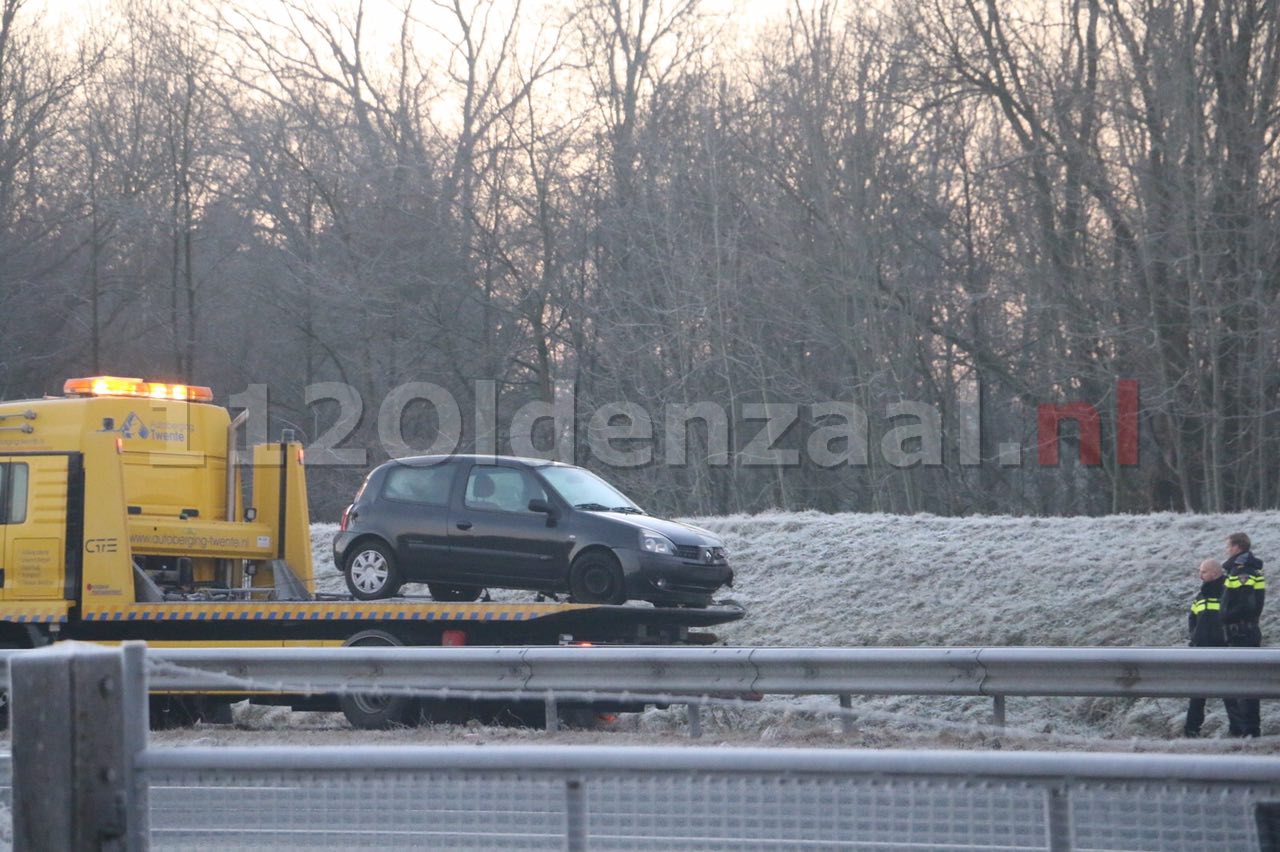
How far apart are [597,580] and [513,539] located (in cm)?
91

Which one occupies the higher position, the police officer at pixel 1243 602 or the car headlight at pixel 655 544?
the car headlight at pixel 655 544

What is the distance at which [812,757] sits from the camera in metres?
3.38

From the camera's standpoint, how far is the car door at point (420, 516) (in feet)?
44.6

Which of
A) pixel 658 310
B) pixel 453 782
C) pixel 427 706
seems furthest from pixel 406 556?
pixel 658 310

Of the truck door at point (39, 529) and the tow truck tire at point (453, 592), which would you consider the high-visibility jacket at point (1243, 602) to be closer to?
the tow truck tire at point (453, 592)

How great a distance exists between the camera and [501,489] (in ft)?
44.4

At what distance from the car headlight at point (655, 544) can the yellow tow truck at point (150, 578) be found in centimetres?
63

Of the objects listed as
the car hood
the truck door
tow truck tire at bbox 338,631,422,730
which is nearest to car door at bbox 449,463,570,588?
the car hood

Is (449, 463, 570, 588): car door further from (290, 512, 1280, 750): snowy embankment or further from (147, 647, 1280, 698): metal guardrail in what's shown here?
(147, 647, 1280, 698): metal guardrail

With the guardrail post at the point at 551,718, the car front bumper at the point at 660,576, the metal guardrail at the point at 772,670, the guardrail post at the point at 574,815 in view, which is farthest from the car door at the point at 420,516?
the guardrail post at the point at 574,815

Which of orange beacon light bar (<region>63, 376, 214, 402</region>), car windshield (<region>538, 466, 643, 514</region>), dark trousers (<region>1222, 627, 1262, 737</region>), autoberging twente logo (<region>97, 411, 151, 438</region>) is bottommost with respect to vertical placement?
dark trousers (<region>1222, 627, 1262, 737</region>)

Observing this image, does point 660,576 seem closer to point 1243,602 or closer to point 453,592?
point 453,592

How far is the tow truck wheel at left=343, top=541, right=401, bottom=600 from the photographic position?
13734 millimetres

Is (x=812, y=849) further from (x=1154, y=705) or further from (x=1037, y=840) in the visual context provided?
(x=1154, y=705)
